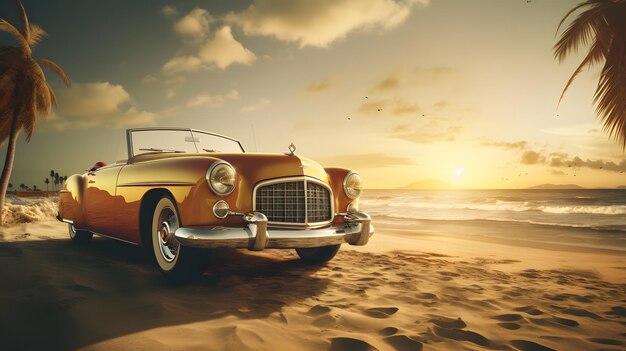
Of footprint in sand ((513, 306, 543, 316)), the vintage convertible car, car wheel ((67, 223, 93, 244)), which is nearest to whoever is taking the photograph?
footprint in sand ((513, 306, 543, 316))

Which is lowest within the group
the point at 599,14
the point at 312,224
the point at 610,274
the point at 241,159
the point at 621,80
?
the point at 610,274

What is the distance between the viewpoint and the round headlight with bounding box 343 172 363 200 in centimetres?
424

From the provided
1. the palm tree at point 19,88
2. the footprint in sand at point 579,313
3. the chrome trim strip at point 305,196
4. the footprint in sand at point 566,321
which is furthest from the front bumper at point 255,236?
the palm tree at point 19,88

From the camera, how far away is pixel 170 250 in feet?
11.6

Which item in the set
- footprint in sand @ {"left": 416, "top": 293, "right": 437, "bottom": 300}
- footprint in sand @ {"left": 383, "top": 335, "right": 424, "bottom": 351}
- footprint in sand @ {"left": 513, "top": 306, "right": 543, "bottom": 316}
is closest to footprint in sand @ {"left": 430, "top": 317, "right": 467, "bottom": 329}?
footprint in sand @ {"left": 383, "top": 335, "right": 424, "bottom": 351}

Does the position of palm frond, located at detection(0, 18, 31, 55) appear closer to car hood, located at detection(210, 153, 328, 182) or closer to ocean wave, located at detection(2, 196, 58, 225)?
ocean wave, located at detection(2, 196, 58, 225)

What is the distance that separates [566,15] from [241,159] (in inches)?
325

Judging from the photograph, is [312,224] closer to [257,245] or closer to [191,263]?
[257,245]

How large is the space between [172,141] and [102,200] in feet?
3.75

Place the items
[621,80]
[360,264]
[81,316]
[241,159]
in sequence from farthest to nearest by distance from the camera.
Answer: [621,80] < [360,264] < [241,159] < [81,316]

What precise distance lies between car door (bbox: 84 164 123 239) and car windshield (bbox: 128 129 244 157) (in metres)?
0.40

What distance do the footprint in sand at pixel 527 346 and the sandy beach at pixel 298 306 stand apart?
14 millimetres

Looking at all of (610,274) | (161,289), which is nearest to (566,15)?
(610,274)

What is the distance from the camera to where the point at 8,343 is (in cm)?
189
